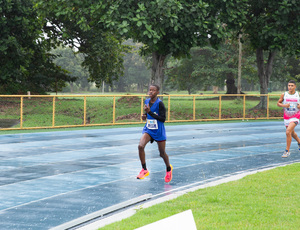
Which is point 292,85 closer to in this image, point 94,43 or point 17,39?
point 17,39

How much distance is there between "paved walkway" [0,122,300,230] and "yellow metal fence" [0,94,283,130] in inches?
102

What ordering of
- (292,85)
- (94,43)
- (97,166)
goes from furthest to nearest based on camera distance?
(94,43)
(292,85)
(97,166)

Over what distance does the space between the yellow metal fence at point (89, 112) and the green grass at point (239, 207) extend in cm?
1439

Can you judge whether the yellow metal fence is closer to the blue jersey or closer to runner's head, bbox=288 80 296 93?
runner's head, bbox=288 80 296 93

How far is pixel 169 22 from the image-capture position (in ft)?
81.7

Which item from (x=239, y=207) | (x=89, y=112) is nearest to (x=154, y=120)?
(x=239, y=207)

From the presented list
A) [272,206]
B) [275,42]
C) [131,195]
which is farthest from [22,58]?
[272,206]

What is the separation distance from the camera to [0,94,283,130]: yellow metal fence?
23.8 m

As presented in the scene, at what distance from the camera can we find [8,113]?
24.5m

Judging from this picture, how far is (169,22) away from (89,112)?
20.7ft

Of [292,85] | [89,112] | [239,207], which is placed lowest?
[239,207]

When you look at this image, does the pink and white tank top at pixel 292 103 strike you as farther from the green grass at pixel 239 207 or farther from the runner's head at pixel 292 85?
the green grass at pixel 239 207

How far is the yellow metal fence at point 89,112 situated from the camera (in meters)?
23.8

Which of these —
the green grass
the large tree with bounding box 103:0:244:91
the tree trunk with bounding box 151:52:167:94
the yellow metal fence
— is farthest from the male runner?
the tree trunk with bounding box 151:52:167:94
